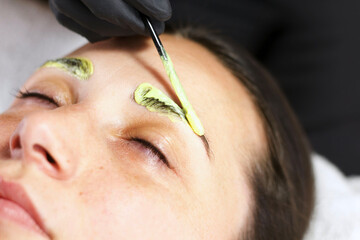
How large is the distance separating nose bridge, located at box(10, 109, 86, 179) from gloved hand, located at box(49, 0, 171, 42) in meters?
0.27

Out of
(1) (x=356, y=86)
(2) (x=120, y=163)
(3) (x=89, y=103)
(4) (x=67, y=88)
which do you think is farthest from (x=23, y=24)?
(1) (x=356, y=86)

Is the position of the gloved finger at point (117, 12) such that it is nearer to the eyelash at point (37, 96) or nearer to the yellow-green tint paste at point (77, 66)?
the yellow-green tint paste at point (77, 66)

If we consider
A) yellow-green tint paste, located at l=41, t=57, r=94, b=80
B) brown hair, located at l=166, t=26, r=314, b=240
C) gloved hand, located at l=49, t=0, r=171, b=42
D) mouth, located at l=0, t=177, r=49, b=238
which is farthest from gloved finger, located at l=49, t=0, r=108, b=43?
mouth, located at l=0, t=177, r=49, b=238

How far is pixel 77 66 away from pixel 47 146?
0.25 meters

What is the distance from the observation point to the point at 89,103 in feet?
3.01

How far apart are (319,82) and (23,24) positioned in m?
1.14

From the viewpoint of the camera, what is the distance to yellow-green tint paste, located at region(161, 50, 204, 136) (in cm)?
91

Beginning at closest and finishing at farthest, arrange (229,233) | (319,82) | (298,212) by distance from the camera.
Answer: (229,233)
(298,212)
(319,82)

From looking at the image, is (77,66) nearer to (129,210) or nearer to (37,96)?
(37,96)

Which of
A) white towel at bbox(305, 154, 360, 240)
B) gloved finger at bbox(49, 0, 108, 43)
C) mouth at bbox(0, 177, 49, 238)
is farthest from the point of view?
white towel at bbox(305, 154, 360, 240)

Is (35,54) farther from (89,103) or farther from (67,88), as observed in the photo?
(89,103)

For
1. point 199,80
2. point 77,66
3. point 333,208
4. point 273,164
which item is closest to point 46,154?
point 77,66

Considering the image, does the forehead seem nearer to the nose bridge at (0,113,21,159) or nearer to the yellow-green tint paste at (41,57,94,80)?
the yellow-green tint paste at (41,57,94,80)

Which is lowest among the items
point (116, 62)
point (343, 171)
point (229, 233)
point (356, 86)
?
point (343, 171)
